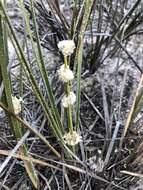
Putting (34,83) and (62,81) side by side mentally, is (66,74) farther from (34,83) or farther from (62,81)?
(62,81)

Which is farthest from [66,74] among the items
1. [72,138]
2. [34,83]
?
[72,138]

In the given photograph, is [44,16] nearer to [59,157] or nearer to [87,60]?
[87,60]

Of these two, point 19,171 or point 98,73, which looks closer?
point 19,171

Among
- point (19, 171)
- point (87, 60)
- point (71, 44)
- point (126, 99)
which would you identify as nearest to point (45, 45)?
point (87, 60)

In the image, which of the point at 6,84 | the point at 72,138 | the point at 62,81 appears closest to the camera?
the point at 6,84

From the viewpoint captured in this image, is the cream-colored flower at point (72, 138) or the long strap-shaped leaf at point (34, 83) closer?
the long strap-shaped leaf at point (34, 83)

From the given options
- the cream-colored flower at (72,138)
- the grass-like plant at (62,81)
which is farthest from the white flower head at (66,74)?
the cream-colored flower at (72,138)

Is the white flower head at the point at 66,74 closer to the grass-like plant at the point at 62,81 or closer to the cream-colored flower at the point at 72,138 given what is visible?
the grass-like plant at the point at 62,81

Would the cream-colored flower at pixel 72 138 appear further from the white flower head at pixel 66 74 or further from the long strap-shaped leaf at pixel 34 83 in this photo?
the white flower head at pixel 66 74

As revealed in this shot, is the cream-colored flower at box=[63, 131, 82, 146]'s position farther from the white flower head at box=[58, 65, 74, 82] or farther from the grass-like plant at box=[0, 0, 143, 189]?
the white flower head at box=[58, 65, 74, 82]

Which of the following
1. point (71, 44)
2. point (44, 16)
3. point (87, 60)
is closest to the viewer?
point (71, 44)

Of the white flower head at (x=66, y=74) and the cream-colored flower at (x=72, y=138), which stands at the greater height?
the white flower head at (x=66, y=74)
